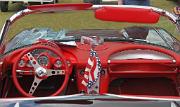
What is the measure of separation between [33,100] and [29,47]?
0.75 metres

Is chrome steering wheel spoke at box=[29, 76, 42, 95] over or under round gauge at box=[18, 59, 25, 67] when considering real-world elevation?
under

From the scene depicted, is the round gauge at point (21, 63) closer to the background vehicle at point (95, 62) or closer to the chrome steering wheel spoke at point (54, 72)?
the background vehicle at point (95, 62)

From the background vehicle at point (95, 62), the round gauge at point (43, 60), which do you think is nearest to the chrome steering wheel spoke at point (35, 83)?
the background vehicle at point (95, 62)

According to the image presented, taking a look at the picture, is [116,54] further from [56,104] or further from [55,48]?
[56,104]

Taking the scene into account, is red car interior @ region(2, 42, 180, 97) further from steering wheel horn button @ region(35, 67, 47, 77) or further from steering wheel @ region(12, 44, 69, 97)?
steering wheel horn button @ region(35, 67, 47, 77)

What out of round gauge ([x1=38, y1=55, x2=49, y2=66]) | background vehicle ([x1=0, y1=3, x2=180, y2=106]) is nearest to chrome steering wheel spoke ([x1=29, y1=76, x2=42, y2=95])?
background vehicle ([x1=0, y1=3, x2=180, y2=106])

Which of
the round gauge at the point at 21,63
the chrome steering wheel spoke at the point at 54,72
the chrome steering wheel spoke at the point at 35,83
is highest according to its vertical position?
the round gauge at the point at 21,63

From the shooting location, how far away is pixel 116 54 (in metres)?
3.54

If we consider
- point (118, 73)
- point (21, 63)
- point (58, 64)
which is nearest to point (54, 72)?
point (58, 64)

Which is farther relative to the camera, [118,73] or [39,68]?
[118,73]

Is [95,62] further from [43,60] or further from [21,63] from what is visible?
[21,63]

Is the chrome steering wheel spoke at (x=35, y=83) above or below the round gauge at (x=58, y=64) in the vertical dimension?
below

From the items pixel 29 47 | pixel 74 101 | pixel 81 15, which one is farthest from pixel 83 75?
pixel 81 15

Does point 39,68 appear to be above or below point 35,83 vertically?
above
